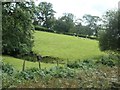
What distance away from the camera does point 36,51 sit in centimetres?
2814

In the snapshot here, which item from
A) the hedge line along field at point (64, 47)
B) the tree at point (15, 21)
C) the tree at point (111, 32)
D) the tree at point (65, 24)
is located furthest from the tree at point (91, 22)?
the tree at point (15, 21)

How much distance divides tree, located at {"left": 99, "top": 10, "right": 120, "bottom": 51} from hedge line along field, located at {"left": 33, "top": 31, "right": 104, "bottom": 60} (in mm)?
3792

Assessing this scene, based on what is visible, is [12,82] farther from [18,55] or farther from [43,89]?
[18,55]

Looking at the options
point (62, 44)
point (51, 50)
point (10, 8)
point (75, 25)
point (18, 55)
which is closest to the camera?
point (10, 8)

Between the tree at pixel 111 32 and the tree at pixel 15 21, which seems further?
the tree at pixel 111 32

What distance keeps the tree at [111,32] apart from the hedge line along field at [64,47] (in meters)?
3.79

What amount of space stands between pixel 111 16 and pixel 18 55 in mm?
9143

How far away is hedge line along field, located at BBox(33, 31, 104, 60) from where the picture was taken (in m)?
27.4

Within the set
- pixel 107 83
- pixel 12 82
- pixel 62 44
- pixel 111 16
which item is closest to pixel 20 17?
pixel 111 16

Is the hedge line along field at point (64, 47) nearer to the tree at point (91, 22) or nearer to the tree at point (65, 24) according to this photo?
the tree at point (65, 24)

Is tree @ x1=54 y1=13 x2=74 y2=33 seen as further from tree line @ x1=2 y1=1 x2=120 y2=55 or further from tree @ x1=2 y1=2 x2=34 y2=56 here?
tree @ x1=2 y1=2 x2=34 y2=56

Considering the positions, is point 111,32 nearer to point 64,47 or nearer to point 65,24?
point 64,47

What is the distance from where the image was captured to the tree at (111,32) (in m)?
20.6

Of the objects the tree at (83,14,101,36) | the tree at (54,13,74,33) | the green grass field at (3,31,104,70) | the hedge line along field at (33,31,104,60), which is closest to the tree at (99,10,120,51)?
the green grass field at (3,31,104,70)
